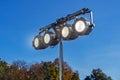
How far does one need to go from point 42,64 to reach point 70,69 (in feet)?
21.1

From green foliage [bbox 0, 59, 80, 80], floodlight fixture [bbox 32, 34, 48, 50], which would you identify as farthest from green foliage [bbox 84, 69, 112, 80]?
floodlight fixture [bbox 32, 34, 48, 50]

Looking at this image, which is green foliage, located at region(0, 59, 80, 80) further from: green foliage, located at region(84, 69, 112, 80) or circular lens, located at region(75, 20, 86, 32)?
circular lens, located at region(75, 20, 86, 32)

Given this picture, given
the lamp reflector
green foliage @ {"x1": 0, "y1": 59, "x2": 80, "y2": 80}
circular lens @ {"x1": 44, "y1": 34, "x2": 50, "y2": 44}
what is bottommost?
the lamp reflector

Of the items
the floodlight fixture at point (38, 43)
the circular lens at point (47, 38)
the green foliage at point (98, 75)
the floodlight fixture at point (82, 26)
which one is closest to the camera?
the floodlight fixture at point (82, 26)

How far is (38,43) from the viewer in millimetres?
11008

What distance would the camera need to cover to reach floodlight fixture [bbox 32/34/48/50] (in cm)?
1084

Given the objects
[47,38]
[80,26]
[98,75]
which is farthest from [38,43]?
[98,75]

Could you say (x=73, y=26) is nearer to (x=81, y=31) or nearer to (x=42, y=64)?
(x=81, y=31)

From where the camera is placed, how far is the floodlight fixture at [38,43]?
10843mm

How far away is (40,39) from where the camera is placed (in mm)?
10961

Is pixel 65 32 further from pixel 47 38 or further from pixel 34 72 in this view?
pixel 34 72

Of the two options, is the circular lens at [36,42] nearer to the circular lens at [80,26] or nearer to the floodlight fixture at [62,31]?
the floodlight fixture at [62,31]

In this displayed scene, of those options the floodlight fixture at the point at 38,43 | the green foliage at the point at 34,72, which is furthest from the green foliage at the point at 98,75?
the floodlight fixture at the point at 38,43

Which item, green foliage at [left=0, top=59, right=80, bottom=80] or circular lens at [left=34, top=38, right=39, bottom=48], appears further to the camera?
green foliage at [left=0, top=59, right=80, bottom=80]
